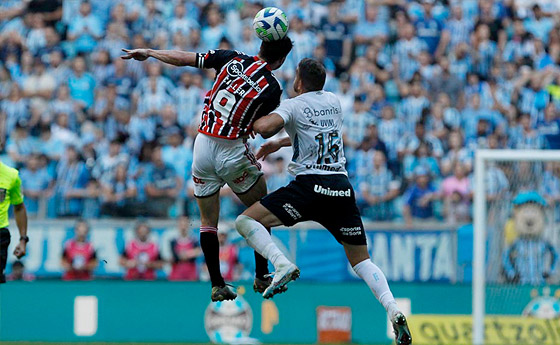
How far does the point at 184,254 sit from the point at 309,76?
8.06m

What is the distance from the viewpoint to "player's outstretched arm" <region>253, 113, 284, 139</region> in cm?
995

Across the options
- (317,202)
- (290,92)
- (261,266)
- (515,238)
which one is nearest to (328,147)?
(317,202)

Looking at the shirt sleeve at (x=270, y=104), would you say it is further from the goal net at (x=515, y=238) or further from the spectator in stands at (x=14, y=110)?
the spectator in stands at (x=14, y=110)

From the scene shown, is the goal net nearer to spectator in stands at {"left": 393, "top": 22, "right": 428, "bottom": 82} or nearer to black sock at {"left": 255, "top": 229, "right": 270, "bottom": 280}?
spectator in stands at {"left": 393, "top": 22, "right": 428, "bottom": 82}

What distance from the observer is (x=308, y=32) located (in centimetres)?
2158

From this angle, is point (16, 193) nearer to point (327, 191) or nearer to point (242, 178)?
point (242, 178)

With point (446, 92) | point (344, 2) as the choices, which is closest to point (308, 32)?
point (344, 2)

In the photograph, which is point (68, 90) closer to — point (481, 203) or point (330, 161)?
point (481, 203)

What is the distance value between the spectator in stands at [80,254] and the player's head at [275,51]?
8034 millimetres

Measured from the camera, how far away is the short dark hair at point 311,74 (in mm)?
10359

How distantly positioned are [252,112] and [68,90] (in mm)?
10821

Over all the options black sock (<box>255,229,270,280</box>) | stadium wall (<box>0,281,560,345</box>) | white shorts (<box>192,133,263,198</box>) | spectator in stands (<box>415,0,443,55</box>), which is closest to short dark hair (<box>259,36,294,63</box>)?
white shorts (<box>192,133,263,198</box>)

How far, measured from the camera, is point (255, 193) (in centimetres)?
1114

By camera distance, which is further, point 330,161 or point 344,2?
point 344,2
